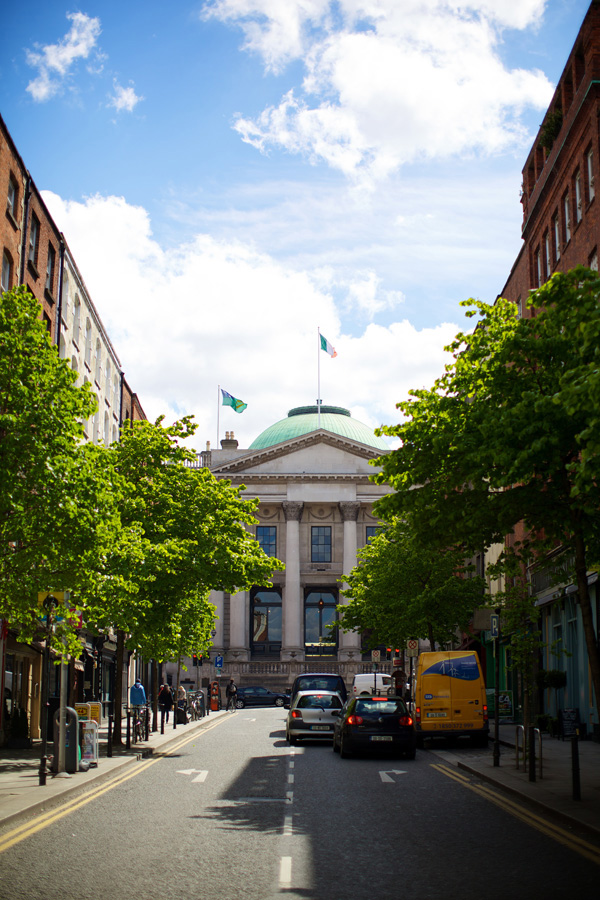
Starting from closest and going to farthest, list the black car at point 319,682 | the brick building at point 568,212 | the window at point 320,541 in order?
the brick building at point 568,212 < the black car at point 319,682 < the window at point 320,541

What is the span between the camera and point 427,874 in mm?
9766

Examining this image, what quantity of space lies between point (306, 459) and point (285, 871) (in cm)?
7299

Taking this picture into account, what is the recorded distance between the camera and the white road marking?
9.32 m

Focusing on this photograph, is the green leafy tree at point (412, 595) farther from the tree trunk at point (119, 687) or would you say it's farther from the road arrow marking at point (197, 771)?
the road arrow marking at point (197, 771)

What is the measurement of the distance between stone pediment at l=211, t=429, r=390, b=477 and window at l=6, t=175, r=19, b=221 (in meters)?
51.2

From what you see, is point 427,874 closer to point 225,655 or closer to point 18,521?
point 18,521

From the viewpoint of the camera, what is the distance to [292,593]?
79.4 meters

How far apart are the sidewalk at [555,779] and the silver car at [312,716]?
4706mm

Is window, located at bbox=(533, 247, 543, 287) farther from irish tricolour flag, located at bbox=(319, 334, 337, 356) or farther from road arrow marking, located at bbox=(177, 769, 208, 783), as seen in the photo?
irish tricolour flag, located at bbox=(319, 334, 337, 356)

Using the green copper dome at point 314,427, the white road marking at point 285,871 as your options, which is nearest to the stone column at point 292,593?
the green copper dome at point 314,427

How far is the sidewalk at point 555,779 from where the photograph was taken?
43.6 feet

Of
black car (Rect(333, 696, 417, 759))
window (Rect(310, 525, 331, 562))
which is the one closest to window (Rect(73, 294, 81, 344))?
black car (Rect(333, 696, 417, 759))

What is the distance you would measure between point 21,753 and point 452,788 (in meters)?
11.9

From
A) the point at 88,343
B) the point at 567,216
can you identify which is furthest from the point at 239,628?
the point at 567,216
